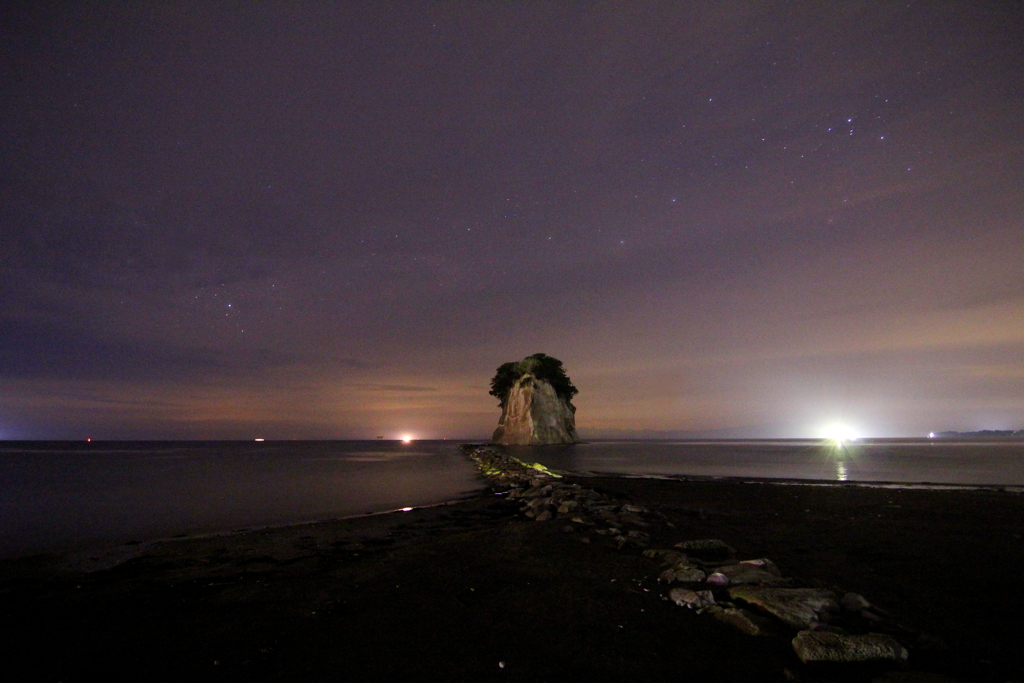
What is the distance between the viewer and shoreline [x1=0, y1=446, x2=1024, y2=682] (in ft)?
17.7

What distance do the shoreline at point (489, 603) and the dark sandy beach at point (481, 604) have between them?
0.11 feet

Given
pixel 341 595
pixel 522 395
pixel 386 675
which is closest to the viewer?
pixel 386 675

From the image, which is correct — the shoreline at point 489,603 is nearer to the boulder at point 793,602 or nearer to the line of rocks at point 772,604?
the line of rocks at point 772,604

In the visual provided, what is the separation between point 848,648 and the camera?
5.35 metres

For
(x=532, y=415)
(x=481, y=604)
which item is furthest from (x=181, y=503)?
(x=532, y=415)

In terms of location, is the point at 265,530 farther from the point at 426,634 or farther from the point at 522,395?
the point at 522,395

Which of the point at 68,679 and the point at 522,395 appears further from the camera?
A: the point at 522,395

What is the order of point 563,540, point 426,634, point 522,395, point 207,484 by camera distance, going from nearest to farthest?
point 426,634, point 563,540, point 207,484, point 522,395

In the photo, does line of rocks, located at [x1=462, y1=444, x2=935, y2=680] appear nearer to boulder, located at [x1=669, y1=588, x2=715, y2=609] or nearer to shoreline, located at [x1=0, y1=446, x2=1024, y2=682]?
boulder, located at [x1=669, y1=588, x2=715, y2=609]

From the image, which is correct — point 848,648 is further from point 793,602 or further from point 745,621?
point 793,602

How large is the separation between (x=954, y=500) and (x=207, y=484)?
39.2m

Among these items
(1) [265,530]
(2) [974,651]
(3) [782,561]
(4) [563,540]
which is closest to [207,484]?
(1) [265,530]

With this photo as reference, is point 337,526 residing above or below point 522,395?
below

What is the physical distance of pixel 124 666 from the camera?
215 inches
